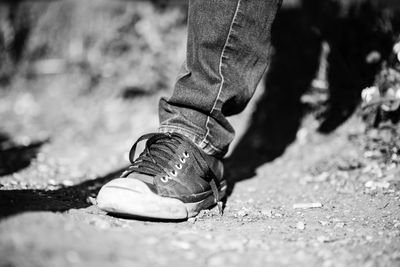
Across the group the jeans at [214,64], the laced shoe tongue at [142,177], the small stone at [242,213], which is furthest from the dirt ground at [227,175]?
the jeans at [214,64]

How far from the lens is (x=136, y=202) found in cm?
132

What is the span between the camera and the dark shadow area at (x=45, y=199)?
128 centimetres

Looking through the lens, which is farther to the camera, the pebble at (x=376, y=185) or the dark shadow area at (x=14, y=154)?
the dark shadow area at (x=14, y=154)

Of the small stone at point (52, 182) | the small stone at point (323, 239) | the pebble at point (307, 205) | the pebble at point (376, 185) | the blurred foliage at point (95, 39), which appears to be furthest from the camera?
the blurred foliage at point (95, 39)

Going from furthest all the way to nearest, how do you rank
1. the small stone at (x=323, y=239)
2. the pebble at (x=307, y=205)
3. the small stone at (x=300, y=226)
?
1. the pebble at (x=307, y=205)
2. the small stone at (x=300, y=226)
3. the small stone at (x=323, y=239)

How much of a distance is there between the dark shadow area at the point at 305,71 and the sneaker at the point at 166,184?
549 mm

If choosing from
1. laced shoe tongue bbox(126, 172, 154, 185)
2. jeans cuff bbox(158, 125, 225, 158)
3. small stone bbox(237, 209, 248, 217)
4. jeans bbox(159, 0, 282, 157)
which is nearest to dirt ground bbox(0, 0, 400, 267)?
small stone bbox(237, 209, 248, 217)

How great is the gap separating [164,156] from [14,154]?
1457 millimetres

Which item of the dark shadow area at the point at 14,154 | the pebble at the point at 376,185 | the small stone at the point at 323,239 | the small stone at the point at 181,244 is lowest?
the dark shadow area at the point at 14,154

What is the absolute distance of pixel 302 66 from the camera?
268 cm

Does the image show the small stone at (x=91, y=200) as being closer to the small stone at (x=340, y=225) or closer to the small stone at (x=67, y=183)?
the small stone at (x=67, y=183)

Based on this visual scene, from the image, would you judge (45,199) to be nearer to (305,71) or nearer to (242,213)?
(242,213)

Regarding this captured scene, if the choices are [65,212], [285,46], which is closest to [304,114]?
[285,46]

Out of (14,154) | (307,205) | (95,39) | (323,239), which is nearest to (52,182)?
(14,154)
